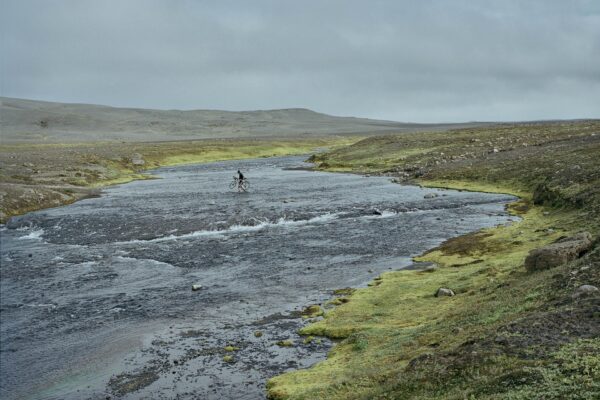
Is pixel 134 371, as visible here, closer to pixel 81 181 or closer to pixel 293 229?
pixel 293 229

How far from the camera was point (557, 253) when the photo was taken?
63.3ft

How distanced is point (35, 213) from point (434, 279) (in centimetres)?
3916

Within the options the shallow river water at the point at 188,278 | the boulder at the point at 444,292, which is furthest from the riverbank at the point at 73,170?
the boulder at the point at 444,292

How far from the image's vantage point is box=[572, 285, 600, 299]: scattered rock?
14098 mm

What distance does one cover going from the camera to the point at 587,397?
30.2 ft

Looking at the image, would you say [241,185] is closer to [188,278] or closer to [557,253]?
[188,278]

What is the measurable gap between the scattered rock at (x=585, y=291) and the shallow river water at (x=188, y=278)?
7628mm

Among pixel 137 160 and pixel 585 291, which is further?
pixel 137 160

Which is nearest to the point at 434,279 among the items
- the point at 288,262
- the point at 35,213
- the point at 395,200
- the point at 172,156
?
the point at 288,262

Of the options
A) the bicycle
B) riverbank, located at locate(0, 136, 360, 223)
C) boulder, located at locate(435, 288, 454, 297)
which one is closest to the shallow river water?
the bicycle

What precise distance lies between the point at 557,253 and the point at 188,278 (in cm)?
1675

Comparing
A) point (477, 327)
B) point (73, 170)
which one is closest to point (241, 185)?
point (73, 170)

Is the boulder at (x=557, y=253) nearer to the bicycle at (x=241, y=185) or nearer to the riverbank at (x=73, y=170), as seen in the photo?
the bicycle at (x=241, y=185)

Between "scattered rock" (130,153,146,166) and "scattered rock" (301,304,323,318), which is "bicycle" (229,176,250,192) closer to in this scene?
"scattered rock" (301,304,323,318)
